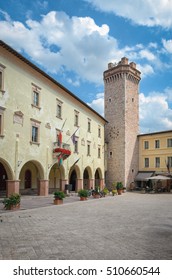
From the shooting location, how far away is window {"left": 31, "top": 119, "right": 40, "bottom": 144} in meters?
22.8

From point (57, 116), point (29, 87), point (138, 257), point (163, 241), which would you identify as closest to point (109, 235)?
point (163, 241)

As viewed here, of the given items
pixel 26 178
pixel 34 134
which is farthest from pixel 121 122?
pixel 34 134

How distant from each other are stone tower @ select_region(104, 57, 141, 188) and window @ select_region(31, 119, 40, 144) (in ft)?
62.7

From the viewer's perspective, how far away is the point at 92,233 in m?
9.27

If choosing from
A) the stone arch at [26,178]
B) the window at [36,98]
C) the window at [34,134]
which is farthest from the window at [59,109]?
the stone arch at [26,178]

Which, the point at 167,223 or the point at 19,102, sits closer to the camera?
the point at 167,223

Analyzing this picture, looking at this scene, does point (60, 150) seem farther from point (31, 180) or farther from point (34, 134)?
point (31, 180)

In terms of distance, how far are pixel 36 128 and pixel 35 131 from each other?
0.31m

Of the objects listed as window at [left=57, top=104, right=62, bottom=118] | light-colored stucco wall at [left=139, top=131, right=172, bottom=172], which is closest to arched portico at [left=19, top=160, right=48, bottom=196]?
window at [left=57, top=104, right=62, bottom=118]

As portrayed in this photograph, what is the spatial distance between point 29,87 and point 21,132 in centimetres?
A: 440

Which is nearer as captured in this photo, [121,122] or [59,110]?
[59,110]

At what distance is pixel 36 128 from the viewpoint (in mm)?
23531

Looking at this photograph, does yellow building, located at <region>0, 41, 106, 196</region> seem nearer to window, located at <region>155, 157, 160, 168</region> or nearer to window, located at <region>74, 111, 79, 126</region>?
window, located at <region>74, 111, 79, 126</region>
